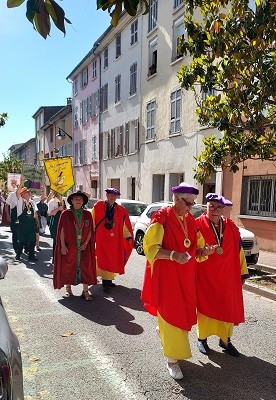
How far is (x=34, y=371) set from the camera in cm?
355

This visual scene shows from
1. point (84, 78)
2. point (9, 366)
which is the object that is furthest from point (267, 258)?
point (84, 78)

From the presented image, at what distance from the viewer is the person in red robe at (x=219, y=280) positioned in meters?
3.88

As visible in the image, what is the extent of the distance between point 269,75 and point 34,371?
5.80 m

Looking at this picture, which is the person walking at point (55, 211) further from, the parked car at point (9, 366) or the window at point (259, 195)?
the parked car at point (9, 366)

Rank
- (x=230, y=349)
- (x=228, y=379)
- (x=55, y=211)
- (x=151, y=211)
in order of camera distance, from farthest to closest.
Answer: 1. (x=151, y=211)
2. (x=55, y=211)
3. (x=230, y=349)
4. (x=228, y=379)

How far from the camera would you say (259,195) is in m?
12.1

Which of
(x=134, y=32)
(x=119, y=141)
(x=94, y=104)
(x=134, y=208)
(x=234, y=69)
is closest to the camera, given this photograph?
(x=234, y=69)

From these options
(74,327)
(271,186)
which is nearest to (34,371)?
(74,327)

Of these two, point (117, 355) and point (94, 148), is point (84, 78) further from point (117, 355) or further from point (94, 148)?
point (117, 355)

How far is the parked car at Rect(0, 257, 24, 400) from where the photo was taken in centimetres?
175

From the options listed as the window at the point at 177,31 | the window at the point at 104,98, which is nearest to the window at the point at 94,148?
the window at the point at 104,98

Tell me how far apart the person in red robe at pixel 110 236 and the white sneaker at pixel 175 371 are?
319 cm

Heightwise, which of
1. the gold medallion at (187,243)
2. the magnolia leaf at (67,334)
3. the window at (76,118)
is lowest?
the magnolia leaf at (67,334)

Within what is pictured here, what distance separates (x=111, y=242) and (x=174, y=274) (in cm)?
322
